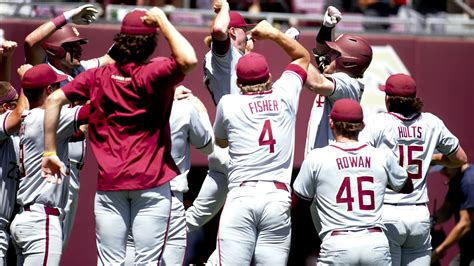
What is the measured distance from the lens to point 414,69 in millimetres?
12773

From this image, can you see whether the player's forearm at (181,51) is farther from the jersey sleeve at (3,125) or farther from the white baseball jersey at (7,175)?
the white baseball jersey at (7,175)

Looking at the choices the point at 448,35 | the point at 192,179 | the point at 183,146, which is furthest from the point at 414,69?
the point at 183,146

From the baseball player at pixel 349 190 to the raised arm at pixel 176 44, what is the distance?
1.41m

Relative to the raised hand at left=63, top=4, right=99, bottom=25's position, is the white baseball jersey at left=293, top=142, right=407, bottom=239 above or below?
below

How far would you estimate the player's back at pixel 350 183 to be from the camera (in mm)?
8055

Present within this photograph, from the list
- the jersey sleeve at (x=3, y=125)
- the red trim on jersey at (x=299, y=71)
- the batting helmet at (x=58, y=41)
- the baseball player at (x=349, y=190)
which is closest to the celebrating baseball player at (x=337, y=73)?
the red trim on jersey at (x=299, y=71)

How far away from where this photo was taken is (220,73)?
9078 millimetres

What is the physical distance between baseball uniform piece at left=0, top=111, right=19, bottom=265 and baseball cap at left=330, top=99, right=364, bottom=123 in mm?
2921

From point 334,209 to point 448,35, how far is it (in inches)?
212

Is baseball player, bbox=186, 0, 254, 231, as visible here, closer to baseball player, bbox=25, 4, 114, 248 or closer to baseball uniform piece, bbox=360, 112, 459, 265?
baseball player, bbox=25, 4, 114, 248

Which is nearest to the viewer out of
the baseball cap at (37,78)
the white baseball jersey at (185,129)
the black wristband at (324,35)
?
the baseball cap at (37,78)

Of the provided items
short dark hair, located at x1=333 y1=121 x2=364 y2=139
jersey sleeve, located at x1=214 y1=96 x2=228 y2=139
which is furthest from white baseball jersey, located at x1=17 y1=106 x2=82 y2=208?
short dark hair, located at x1=333 y1=121 x2=364 y2=139

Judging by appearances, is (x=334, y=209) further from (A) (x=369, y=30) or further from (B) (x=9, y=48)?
(A) (x=369, y=30)

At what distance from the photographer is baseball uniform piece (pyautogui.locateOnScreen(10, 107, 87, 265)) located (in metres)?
8.40
